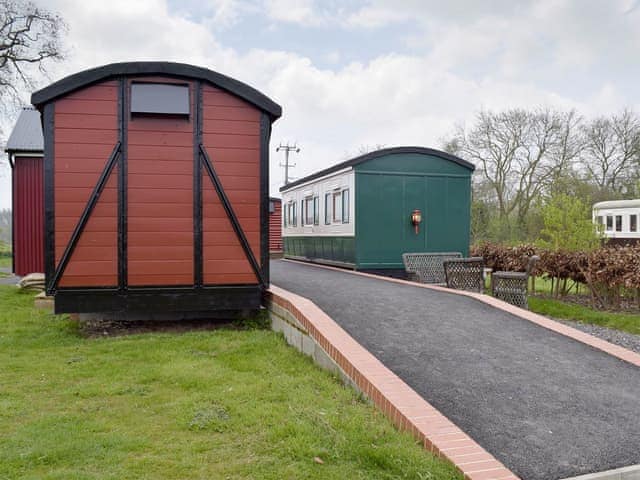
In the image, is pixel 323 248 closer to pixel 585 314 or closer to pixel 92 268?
pixel 585 314

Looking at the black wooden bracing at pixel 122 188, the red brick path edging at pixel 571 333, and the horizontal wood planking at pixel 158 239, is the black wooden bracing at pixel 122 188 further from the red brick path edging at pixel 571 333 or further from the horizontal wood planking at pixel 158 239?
the red brick path edging at pixel 571 333

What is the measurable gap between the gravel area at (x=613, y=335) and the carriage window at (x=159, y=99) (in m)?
5.91

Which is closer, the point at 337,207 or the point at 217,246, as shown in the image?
the point at 217,246

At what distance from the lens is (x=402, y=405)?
3.33 m

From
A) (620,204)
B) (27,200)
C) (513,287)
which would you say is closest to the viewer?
(513,287)

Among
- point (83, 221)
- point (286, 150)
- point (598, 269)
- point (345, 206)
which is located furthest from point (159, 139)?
point (286, 150)

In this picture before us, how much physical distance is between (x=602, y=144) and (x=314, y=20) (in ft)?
66.2

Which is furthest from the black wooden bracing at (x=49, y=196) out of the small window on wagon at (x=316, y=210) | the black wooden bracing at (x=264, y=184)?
the small window on wagon at (x=316, y=210)

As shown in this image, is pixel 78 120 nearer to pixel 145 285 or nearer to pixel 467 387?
pixel 145 285

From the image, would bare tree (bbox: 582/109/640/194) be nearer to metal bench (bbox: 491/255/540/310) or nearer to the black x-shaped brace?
metal bench (bbox: 491/255/540/310)

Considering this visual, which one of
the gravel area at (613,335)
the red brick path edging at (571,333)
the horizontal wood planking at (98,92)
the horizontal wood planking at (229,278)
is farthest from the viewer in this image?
the gravel area at (613,335)

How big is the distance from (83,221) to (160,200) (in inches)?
32.5

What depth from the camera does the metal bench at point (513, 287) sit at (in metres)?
8.50

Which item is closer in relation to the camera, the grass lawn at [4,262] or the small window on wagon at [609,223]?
the grass lawn at [4,262]
